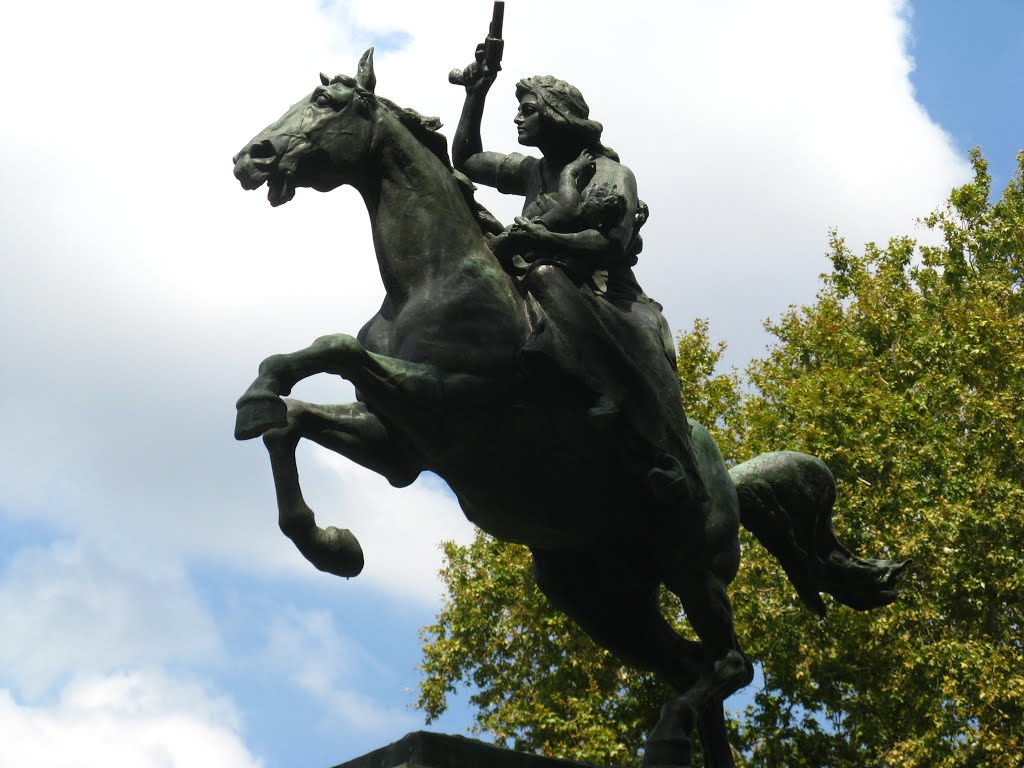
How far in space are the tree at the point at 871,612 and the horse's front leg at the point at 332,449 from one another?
1113cm

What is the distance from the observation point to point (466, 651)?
818 inches

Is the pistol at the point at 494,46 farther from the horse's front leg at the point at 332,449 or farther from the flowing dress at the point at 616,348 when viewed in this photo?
the horse's front leg at the point at 332,449

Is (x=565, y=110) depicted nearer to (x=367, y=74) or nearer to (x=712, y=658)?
(x=367, y=74)

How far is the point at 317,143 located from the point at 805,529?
11.3 feet

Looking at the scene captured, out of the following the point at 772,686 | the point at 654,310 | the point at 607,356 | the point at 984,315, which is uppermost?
the point at 984,315

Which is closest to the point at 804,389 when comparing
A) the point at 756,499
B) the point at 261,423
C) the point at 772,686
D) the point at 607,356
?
the point at 772,686

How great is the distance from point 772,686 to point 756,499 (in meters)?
10.8

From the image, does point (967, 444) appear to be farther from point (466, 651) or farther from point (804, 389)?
point (466, 651)

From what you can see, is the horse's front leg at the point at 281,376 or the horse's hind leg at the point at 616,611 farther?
the horse's hind leg at the point at 616,611

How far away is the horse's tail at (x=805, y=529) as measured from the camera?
7961mm

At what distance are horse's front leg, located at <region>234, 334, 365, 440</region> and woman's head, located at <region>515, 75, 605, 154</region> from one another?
187cm

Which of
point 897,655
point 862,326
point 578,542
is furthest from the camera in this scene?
point 862,326

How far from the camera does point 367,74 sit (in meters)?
6.92

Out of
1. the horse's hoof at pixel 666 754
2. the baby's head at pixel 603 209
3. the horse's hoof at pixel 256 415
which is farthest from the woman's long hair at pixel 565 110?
the horse's hoof at pixel 666 754
